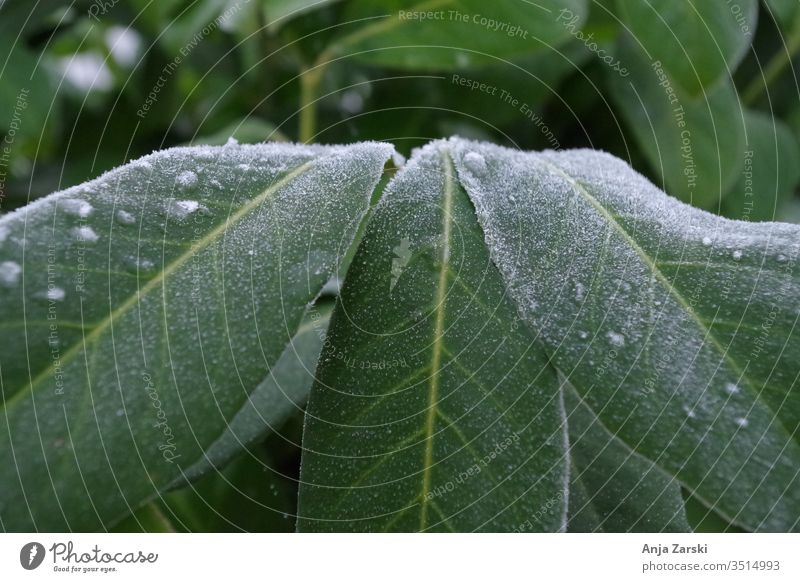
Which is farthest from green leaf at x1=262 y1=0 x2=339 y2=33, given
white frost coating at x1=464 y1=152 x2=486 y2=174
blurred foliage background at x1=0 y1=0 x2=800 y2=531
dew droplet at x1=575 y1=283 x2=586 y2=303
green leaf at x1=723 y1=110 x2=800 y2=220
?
green leaf at x1=723 y1=110 x2=800 y2=220

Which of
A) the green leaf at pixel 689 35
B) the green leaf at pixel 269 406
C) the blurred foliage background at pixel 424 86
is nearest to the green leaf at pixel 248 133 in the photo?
the blurred foliage background at pixel 424 86

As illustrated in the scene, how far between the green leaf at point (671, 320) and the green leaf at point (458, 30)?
23 centimetres

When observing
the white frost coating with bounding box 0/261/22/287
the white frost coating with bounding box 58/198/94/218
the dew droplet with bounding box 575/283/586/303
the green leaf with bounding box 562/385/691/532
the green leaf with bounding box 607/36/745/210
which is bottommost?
the green leaf with bounding box 562/385/691/532

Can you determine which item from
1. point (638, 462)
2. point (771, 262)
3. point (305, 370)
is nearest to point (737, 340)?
point (771, 262)

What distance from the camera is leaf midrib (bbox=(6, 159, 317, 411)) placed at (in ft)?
1.23

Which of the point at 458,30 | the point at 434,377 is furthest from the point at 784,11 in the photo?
the point at 434,377

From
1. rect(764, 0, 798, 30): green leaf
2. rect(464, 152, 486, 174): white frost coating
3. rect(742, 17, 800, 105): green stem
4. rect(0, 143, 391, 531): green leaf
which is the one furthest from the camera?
rect(742, 17, 800, 105): green stem

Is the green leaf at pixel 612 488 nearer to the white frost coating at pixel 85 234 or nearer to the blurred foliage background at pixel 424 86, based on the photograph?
the blurred foliage background at pixel 424 86

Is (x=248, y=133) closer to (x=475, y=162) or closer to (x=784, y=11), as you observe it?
(x=475, y=162)

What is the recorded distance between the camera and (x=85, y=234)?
0.40m

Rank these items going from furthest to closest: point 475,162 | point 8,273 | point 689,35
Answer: point 689,35 → point 475,162 → point 8,273

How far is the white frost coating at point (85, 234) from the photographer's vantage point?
39cm

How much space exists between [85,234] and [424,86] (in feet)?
1.67

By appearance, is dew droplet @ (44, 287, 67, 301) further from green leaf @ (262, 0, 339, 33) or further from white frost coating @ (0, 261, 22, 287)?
green leaf @ (262, 0, 339, 33)
